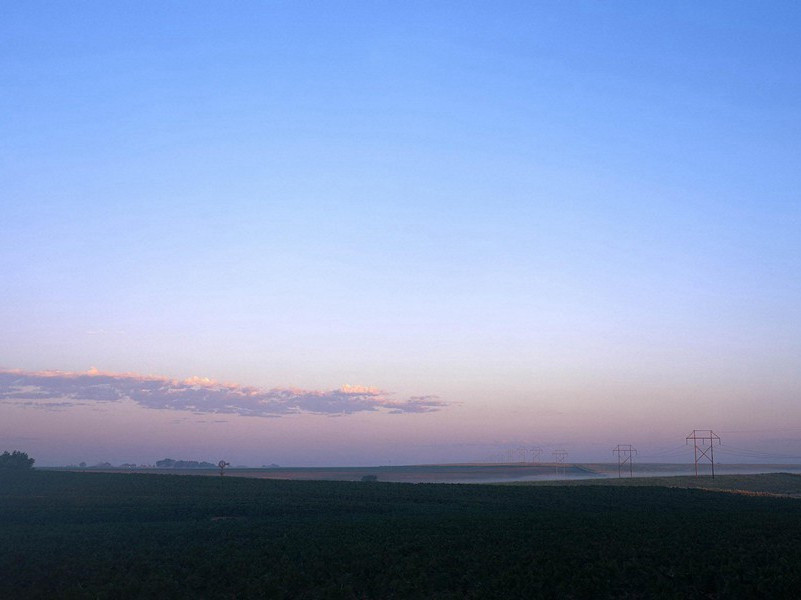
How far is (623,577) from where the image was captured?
3256 centimetres

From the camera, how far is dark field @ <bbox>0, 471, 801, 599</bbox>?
32031 millimetres

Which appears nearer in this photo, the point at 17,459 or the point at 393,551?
the point at 393,551

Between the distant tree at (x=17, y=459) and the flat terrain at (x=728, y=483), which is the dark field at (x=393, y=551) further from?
the distant tree at (x=17, y=459)

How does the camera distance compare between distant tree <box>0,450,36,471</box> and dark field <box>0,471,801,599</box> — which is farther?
distant tree <box>0,450,36,471</box>

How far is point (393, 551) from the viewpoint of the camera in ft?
128

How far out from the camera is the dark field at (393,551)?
32.0 m

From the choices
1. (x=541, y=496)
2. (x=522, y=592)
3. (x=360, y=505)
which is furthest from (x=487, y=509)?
(x=522, y=592)

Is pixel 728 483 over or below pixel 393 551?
below

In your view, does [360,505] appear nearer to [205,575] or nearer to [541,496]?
[541,496]

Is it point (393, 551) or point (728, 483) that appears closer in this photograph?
point (393, 551)

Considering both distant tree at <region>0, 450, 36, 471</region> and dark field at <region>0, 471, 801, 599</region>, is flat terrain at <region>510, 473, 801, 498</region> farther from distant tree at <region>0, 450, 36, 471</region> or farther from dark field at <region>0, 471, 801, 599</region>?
distant tree at <region>0, 450, 36, 471</region>

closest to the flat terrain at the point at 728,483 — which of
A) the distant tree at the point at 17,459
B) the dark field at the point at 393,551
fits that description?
the dark field at the point at 393,551

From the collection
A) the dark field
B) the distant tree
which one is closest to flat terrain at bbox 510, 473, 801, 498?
the dark field

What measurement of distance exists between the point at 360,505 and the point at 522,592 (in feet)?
141
